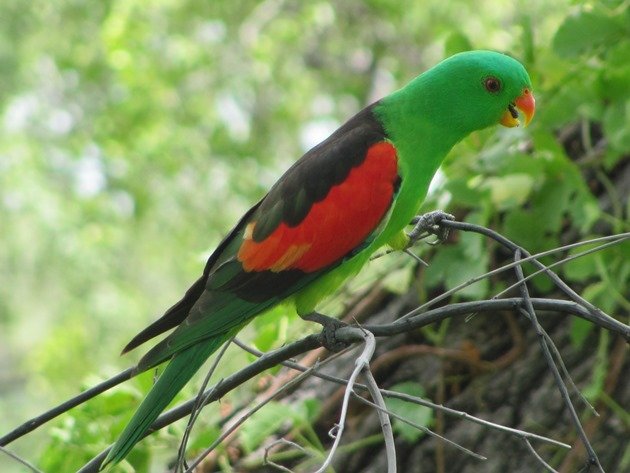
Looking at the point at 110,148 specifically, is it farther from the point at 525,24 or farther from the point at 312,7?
the point at 525,24

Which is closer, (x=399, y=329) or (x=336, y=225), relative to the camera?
(x=399, y=329)

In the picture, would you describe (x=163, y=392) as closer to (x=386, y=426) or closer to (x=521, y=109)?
(x=386, y=426)

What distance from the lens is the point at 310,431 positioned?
229 centimetres

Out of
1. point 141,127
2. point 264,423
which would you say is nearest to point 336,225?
point 264,423

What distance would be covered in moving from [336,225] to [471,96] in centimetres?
44

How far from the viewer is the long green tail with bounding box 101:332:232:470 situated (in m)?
1.66

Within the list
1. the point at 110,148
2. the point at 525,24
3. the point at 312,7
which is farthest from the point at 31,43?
the point at 525,24

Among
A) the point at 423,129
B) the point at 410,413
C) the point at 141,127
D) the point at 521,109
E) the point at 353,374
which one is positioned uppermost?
the point at 141,127

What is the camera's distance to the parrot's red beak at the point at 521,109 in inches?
81.7

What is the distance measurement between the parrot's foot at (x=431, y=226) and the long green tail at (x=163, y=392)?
48 centimetres

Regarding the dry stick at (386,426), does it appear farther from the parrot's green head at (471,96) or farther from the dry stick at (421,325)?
the parrot's green head at (471,96)

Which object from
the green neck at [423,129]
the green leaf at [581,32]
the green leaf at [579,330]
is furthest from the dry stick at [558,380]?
the green leaf at [581,32]

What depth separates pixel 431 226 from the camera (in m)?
1.90

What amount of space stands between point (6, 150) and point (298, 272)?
5698mm
